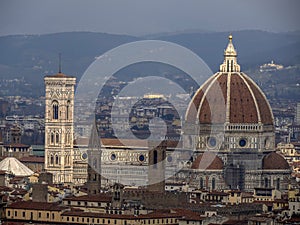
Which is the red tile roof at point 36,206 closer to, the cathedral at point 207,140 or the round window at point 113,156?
the cathedral at point 207,140

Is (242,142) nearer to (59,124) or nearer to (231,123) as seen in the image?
(231,123)

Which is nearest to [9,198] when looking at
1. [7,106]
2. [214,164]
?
[214,164]

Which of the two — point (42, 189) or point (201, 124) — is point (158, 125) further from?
point (42, 189)

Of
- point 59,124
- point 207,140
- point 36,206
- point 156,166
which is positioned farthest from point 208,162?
point 36,206

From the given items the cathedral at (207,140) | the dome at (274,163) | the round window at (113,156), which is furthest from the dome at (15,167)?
the dome at (274,163)

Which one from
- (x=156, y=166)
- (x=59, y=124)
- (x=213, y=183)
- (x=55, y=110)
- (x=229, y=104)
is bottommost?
(x=213, y=183)

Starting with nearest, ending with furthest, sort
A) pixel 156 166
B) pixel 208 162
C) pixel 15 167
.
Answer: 1. pixel 156 166
2. pixel 15 167
3. pixel 208 162

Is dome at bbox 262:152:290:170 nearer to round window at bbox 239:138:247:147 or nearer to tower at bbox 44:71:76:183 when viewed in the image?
round window at bbox 239:138:247:147
